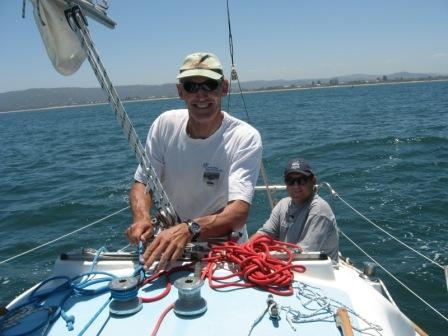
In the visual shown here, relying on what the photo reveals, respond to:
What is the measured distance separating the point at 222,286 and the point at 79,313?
72 centimetres

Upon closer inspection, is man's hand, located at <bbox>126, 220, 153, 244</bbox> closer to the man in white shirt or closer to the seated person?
the man in white shirt

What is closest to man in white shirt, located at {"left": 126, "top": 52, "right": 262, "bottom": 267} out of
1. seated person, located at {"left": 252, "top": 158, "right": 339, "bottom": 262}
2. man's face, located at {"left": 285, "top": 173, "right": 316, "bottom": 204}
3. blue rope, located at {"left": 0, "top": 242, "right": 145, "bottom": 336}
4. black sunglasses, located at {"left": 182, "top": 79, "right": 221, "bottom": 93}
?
black sunglasses, located at {"left": 182, "top": 79, "right": 221, "bottom": 93}

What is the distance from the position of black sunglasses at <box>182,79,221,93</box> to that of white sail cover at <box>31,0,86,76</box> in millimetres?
675

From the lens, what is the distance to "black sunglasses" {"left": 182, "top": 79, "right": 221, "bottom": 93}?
9.13ft


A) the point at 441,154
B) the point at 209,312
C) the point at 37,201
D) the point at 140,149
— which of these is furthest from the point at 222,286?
the point at 441,154

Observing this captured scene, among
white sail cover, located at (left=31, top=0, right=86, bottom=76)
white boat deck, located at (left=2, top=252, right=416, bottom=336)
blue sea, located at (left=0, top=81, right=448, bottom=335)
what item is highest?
white sail cover, located at (left=31, top=0, right=86, bottom=76)

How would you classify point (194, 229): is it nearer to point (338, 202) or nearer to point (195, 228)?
point (195, 228)

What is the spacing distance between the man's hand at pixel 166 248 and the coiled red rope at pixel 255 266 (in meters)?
0.19

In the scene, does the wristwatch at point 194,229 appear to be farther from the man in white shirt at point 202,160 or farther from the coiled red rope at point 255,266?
the coiled red rope at point 255,266

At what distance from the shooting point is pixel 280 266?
2.31 metres

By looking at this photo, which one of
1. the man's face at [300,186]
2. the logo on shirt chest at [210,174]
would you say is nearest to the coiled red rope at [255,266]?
the logo on shirt chest at [210,174]

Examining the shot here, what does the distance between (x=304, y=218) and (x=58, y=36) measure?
2.67 m

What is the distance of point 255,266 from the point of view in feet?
7.48

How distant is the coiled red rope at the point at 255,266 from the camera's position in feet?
7.21
